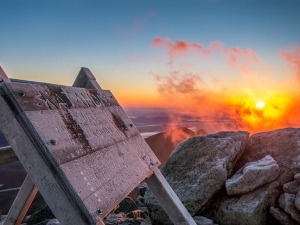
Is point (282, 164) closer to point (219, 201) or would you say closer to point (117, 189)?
point (219, 201)

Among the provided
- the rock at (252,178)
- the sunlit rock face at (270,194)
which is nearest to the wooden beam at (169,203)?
the sunlit rock face at (270,194)

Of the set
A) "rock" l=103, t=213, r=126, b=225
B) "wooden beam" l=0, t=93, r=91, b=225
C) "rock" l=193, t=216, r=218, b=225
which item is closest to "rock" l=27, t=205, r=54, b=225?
"rock" l=103, t=213, r=126, b=225

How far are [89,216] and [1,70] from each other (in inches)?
48.0

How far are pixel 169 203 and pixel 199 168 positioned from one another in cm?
266

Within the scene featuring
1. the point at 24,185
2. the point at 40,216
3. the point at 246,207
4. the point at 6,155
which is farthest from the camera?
the point at 40,216

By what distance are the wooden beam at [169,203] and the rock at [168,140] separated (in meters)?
41.1

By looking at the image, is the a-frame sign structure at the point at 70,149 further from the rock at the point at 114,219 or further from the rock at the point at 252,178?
the rock at the point at 114,219

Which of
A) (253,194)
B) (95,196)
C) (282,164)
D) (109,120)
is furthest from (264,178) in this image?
(95,196)

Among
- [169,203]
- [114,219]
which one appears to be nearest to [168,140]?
[114,219]

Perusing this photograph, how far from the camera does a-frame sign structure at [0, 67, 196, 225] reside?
5.15 feet

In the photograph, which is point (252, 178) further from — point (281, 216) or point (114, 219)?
point (114, 219)

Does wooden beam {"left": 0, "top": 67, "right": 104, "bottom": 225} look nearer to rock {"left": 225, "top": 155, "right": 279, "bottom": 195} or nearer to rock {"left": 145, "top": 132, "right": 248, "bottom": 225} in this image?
rock {"left": 145, "top": 132, "right": 248, "bottom": 225}

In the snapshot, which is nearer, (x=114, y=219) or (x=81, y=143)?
(x=81, y=143)

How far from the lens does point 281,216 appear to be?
4383 millimetres
